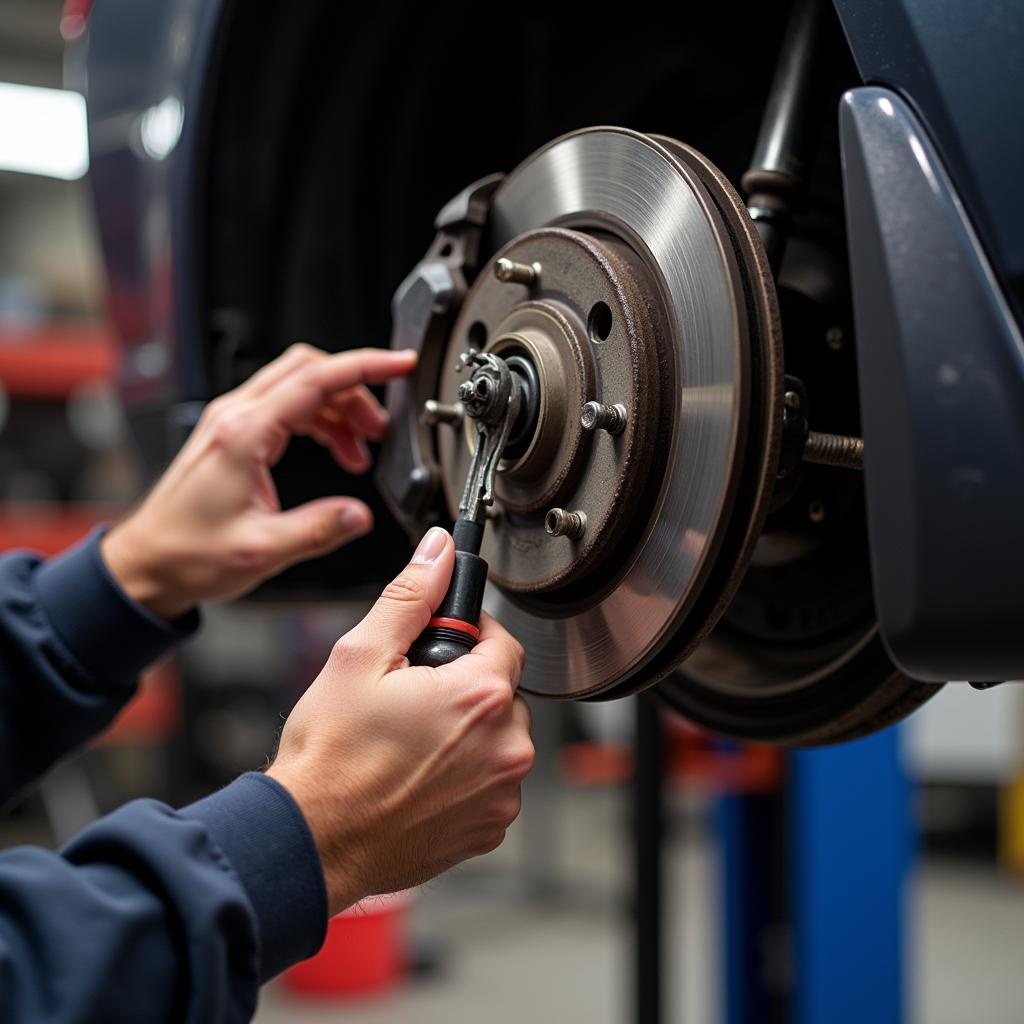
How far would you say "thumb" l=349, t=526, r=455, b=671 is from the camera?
497mm

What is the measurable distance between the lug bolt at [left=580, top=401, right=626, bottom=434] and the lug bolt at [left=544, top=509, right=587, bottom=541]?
4 centimetres

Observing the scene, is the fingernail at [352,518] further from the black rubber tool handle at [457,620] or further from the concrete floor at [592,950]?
the concrete floor at [592,950]

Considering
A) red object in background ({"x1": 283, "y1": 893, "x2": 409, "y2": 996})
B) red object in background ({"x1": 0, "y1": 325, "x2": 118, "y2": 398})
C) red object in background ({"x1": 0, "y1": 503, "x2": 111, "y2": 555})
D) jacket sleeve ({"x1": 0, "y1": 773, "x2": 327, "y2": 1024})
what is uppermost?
jacket sleeve ({"x1": 0, "y1": 773, "x2": 327, "y2": 1024})

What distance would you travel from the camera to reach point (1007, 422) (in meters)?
0.41

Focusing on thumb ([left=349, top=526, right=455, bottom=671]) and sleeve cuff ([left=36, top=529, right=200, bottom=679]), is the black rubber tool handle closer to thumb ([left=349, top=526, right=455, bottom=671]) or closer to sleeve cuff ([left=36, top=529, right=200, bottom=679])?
thumb ([left=349, top=526, right=455, bottom=671])

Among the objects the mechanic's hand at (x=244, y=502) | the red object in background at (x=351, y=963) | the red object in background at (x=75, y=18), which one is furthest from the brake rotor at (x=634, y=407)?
the red object in background at (x=351, y=963)

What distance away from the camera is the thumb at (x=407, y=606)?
1.63ft

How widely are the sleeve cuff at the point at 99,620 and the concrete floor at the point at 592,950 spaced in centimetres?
128

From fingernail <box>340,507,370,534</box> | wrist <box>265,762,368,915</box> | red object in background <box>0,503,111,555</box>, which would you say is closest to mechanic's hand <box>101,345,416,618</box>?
fingernail <box>340,507,370,534</box>

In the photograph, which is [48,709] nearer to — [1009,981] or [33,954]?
[33,954]

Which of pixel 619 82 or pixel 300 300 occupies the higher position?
pixel 619 82

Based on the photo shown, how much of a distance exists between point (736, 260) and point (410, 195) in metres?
0.52

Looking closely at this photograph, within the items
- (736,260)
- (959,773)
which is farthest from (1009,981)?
(736,260)

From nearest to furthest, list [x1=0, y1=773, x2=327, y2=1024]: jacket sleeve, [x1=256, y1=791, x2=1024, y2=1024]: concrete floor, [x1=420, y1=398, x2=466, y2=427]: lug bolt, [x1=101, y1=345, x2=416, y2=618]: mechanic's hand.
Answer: [x1=0, y1=773, x2=327, y2=1024]: jacket sleeve → [x1=420, y1=398, x2=466, y2=427]: lug bolt → [x1=101, y1=345, x2=416, y2=618]: mechanic's hand → [x1=256, y1=791, x2=1024, y2=1024]: concrete floor
